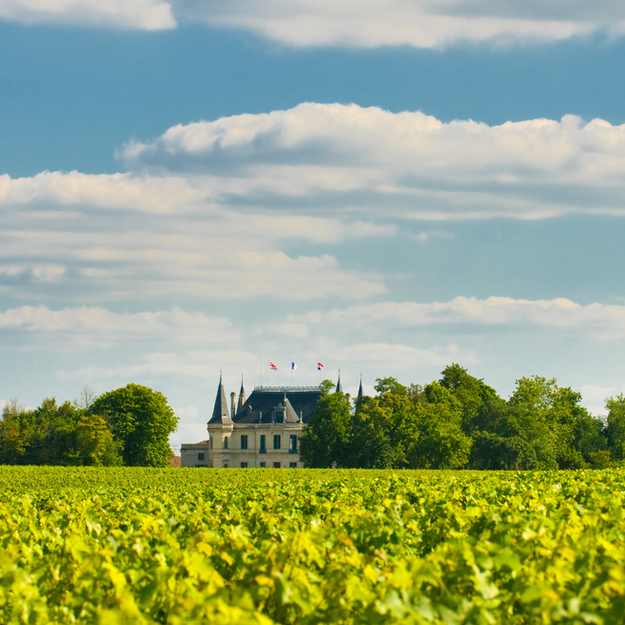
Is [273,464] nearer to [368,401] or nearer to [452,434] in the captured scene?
[368,401]

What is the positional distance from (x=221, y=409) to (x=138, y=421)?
81.0ft

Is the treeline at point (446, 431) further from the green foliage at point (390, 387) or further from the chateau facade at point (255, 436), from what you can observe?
the chateau facade at point (255, 436)

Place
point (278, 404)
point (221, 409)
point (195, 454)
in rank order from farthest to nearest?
point (195, 454) < point (278, 404) < point (221, 409)

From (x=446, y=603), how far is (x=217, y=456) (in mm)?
114818

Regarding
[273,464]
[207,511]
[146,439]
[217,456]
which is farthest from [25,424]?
[207,511]

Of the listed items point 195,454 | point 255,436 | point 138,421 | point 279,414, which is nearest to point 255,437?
point 255,436

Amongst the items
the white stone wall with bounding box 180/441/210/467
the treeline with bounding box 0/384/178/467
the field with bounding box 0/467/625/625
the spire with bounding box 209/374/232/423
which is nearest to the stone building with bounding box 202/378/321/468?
the spire with bounding box 209/374/232/423

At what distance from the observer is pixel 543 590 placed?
14.2 ft

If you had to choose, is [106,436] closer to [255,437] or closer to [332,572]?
[255,437]

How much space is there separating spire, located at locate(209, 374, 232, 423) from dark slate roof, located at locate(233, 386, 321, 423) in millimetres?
4318

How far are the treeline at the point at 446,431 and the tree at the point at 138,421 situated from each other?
67.7 ft

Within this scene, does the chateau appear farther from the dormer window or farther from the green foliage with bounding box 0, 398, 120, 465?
the green foliage with bounding box 0, 398, 120, 465

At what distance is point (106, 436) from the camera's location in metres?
88.2

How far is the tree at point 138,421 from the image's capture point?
9262 centimetres
